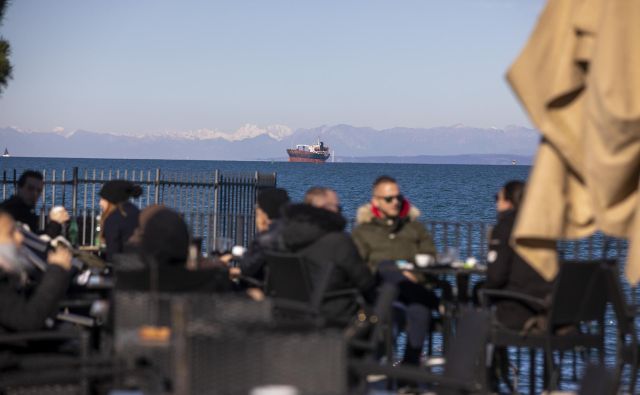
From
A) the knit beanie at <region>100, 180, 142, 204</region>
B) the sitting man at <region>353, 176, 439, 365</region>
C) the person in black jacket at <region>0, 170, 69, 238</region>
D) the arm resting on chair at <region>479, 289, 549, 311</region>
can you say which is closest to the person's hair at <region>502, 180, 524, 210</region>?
the arm resting on chair at <region>479, 289, 549, 311</region>

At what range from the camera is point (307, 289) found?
823 cm

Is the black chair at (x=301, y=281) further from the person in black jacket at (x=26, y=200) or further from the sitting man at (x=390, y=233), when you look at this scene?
the person in black jacket at (x=26, y=200)

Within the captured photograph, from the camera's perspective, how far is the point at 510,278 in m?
8.74

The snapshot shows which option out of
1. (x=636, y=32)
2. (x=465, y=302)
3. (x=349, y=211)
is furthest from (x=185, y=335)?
(x=349, y=211)

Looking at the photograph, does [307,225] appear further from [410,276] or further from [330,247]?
[410,276]

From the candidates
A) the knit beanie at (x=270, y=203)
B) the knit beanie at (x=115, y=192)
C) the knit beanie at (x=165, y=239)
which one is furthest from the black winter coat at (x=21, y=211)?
the knit beanie at (x=165, y=239)

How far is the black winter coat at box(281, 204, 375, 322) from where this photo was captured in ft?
27.4

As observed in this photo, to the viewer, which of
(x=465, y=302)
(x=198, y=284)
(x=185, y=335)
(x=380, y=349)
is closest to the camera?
(x=185, y=335)

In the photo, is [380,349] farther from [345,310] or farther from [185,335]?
[185,335]

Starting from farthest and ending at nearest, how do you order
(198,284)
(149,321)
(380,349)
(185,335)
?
(380,349), (198,284), (149,321), (185,335)

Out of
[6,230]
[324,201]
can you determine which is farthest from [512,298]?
[6,230]

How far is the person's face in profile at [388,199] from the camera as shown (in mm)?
10047

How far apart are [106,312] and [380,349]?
6.77 ft

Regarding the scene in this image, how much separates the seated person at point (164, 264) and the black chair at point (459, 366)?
1.47m
